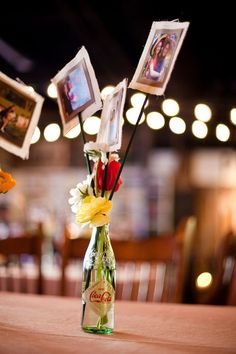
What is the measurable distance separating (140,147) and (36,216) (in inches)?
68.5

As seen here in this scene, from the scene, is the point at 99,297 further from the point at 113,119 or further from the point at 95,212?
the point at 113,119

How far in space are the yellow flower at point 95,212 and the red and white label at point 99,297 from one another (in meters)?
0.13

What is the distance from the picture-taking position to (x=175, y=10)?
10.6 feet

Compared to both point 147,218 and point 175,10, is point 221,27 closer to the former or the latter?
point 175,10

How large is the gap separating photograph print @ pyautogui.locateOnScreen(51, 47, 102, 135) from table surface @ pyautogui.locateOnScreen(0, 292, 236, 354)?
46 centimetres

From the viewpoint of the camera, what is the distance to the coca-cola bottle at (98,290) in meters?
1.17

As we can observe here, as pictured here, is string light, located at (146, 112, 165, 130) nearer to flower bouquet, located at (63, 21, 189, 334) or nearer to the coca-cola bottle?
flower bouquet, located at (63, 21, 189, 334)

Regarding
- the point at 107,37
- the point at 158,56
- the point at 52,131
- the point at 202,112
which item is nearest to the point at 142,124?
the point at 107,37

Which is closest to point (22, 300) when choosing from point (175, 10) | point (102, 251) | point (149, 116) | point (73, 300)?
point (73, 300)

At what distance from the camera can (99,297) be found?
1163 mm

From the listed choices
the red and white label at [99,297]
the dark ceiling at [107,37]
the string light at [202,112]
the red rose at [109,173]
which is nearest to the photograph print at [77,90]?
the red rose at [109,173]

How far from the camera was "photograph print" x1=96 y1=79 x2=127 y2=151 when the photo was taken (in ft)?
3.95

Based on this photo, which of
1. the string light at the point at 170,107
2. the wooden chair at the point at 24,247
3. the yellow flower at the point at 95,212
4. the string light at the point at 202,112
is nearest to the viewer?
the yellow flower at the point at 95,212

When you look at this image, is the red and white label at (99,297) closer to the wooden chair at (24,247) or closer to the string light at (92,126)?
the wooden chair at (24,247)
